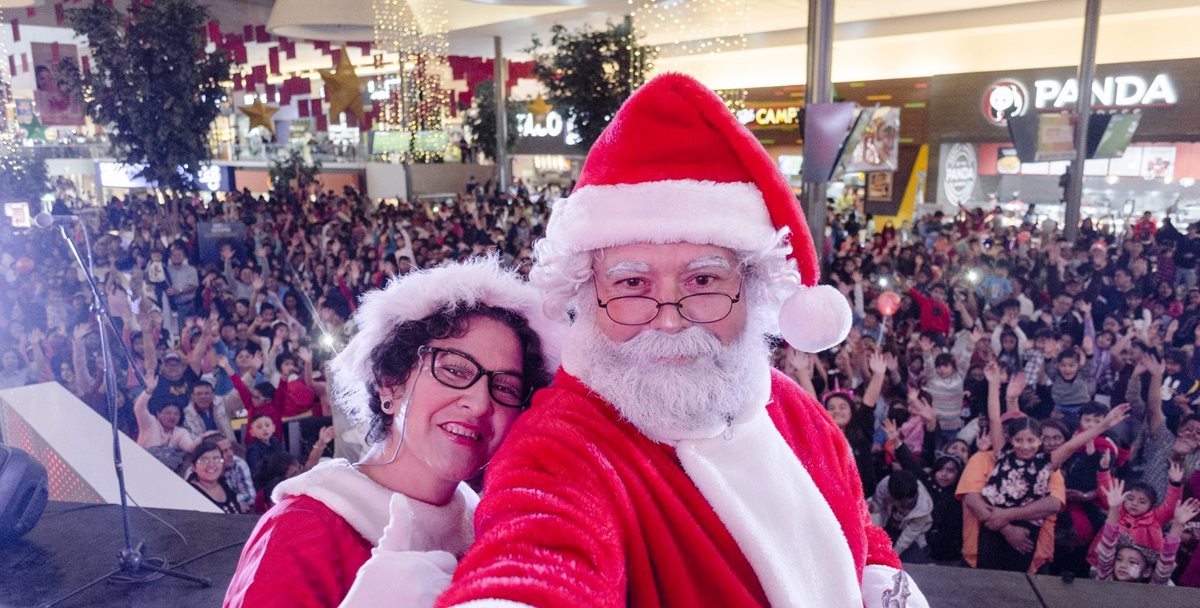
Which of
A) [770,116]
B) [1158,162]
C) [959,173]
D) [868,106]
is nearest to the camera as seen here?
[1158,162]

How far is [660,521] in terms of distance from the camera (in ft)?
4.38

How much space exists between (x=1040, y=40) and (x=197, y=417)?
15.0 meters

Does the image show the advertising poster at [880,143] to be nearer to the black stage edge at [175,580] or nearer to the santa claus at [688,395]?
the black stage edge at [175,580]


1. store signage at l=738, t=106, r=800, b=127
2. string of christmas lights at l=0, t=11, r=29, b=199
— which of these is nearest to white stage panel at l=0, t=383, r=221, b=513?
string of christmas lights at l=0, t=11, r=29, b=199

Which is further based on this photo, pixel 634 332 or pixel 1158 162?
pixel 1158 162

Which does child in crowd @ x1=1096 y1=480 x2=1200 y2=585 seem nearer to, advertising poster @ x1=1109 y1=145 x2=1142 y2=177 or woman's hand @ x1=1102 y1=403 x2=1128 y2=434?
woman's hand @ x1=1102 y1=403 x2=1128 y2=434

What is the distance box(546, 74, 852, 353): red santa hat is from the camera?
1.51 m

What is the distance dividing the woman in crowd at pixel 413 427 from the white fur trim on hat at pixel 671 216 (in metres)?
0.25

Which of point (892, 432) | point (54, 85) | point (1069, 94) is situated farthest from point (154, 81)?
point (1069, 94)

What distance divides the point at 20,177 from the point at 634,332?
54.9ft

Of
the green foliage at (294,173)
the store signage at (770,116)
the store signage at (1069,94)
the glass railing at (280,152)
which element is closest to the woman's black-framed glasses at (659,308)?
the store signage at (1069,94)

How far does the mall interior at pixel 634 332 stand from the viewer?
1447 mm

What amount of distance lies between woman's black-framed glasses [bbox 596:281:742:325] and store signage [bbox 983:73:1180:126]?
13.4 m

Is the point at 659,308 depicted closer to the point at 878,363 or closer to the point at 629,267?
the point at 629,267
